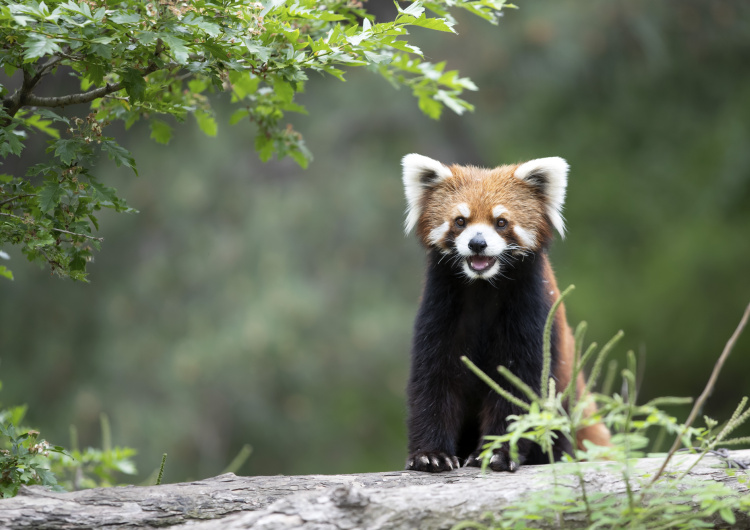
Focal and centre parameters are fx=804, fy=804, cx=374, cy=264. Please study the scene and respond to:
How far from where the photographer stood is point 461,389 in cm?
320

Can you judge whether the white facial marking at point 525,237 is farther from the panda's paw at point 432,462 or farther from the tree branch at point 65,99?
the tree branch at point 65,99

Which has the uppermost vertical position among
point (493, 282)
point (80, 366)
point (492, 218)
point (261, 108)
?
point (261, 108)

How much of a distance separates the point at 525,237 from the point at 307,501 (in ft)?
4.75

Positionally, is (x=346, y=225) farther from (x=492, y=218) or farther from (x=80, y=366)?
(x=492, y=218)

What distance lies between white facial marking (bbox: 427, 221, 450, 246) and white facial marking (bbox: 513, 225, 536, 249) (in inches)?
10.8

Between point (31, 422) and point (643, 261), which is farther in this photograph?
point (643, 261)

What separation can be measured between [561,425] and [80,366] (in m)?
6.05

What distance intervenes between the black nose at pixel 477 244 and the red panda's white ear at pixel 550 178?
42 cm

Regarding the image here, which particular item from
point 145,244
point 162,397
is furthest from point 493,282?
point 145,244

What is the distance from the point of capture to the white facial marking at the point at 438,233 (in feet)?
10.6

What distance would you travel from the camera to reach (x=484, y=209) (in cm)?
316

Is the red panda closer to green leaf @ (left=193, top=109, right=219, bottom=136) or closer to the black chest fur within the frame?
the black chest fur

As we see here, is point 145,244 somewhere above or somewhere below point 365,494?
above

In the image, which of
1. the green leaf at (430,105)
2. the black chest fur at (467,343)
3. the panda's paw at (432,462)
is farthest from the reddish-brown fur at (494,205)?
the panda's paw at (432,462)
